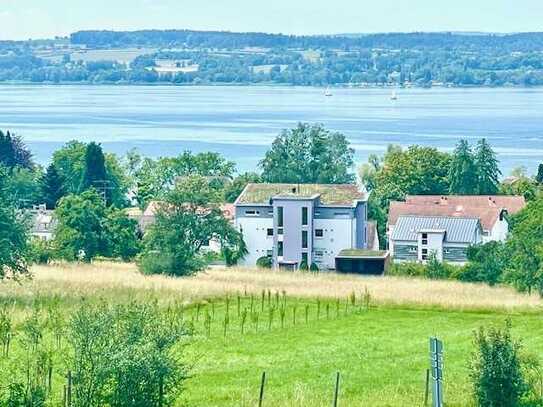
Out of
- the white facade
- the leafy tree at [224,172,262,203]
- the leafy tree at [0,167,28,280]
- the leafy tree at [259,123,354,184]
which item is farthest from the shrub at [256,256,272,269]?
the leafy tree at [0,167,28,280]

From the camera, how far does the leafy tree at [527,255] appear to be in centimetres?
3994

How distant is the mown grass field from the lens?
71.6 ft

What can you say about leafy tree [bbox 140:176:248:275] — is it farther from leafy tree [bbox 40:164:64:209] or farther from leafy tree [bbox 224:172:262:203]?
leafy tree [bbox 40:164:64:209]

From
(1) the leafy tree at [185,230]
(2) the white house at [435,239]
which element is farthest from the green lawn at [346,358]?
(2) the white house at [435,239]

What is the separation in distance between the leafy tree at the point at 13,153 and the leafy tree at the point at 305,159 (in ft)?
46.7

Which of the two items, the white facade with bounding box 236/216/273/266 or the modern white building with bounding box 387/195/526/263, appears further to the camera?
the modern white building with bounding box 387/195/526/263

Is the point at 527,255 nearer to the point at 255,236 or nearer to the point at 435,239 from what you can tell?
the point at 255,236

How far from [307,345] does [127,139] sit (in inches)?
4894

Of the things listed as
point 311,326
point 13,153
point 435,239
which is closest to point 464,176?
point 435,239

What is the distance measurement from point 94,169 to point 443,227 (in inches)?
809

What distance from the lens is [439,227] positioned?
211 ft

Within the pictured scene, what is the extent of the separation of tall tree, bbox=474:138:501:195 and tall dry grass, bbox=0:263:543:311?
33.0m

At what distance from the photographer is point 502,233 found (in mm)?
67562

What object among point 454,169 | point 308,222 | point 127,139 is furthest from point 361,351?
point 127,139
